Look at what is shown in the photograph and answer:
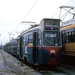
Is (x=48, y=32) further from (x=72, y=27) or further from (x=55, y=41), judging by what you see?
(x=72, y=27)

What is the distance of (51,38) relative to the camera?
14344 mm

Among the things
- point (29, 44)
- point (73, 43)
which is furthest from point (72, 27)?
point (29, 44)

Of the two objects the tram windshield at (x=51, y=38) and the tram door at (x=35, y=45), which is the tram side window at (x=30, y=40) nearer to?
the tram door at (x=35, y=45)

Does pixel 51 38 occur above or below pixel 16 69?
above

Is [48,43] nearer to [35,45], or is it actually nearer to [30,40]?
[35,45]

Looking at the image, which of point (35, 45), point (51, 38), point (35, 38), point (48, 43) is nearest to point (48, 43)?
point (48, 43)

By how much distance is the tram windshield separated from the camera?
1423cm

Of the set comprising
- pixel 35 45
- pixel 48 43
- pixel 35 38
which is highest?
pixel 35 38

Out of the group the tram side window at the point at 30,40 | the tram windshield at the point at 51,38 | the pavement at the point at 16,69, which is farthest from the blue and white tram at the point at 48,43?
the tram side window at the point at 30,40

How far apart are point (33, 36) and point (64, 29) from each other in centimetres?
344

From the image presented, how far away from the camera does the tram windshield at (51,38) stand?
14.2 m

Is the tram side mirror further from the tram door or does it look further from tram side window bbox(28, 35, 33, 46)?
tram side window bbox(28, 35, 33, 46)

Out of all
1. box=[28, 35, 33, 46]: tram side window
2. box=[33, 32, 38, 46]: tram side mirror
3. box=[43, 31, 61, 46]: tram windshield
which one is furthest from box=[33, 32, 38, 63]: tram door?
box=[43, 31, 61, 46]: tram windshield

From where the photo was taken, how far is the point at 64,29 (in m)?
18.1
